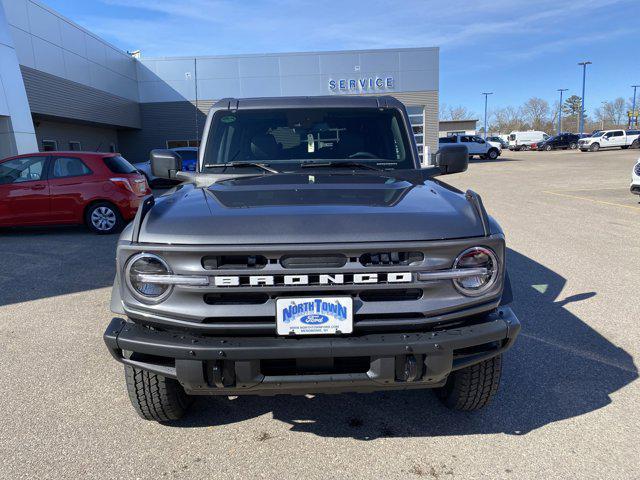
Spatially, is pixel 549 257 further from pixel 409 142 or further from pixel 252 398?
pixel 252 398

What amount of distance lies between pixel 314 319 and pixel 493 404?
1578 millimetres

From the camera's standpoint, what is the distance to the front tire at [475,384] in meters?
2.69

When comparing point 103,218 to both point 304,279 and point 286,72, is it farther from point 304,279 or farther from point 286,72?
point 286,72

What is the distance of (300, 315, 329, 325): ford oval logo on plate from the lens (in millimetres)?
2209

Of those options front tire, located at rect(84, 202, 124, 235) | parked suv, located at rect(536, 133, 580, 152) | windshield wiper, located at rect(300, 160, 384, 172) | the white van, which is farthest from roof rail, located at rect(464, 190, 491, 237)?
the white van

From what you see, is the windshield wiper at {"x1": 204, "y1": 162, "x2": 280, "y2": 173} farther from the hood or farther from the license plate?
the license plate

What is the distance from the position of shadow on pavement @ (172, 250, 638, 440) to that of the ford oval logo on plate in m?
0.95

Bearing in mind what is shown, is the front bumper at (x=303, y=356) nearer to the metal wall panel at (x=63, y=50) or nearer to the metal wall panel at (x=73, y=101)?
the metal wall panel at (x=63, y=50)

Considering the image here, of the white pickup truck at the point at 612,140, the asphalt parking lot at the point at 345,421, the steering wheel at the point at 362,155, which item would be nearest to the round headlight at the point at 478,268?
the asphalt parking lot at the point at 345,421

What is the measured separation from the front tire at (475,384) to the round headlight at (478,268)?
522 millimetres

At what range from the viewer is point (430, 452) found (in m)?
2.62

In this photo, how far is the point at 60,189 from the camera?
30.8 feet

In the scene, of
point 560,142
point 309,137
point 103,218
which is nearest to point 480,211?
point 309,137

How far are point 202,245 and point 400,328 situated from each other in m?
1.00
